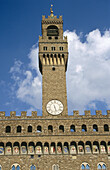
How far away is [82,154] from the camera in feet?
120

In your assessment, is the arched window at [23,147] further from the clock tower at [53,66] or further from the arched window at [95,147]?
the arched window at [95,147]

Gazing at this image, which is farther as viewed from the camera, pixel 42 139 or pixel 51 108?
pixel 51 108

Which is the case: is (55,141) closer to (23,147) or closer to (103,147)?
(23,147)

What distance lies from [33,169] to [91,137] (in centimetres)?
877

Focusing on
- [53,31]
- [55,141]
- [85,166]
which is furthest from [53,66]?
[85,166]

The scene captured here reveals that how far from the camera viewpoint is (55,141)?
1457 inches

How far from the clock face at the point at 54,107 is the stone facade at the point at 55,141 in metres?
0.35

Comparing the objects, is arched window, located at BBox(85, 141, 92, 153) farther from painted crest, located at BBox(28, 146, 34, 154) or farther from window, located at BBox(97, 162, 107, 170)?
painted crest, located at BBox(28, 146, 34, 154)

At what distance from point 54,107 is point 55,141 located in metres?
5.39

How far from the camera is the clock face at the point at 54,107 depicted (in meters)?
39.9

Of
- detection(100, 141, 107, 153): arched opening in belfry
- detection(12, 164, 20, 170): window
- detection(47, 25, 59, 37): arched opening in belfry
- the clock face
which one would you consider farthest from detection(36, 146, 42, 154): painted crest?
detection(47, 25, 59, 37): arched opening in belfry

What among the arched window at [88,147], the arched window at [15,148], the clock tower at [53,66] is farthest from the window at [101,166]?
the arched window at [15,148]

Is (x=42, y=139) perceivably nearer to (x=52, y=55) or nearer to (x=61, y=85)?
(x=61, y=85)

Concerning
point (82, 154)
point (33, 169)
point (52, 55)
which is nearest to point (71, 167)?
point (82, 154)
